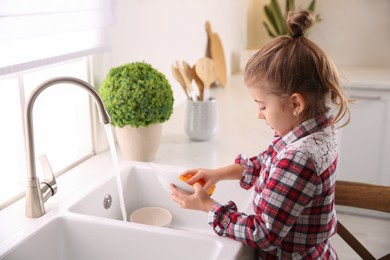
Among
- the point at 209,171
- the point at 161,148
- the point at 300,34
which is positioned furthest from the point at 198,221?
the point at 300,34

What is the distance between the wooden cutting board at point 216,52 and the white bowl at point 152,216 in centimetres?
150

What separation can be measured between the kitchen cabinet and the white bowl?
4.58ft

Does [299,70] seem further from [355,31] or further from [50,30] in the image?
[355,31]

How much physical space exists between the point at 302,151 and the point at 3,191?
2.80ft

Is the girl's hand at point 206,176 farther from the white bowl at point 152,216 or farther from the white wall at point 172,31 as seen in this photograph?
the white wall at point 172,31

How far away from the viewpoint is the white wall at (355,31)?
2963 mm

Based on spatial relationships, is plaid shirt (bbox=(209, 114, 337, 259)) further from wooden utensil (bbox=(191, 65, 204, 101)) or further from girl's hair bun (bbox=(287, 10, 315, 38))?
wooden utensil (bbox=(191, 65, 204, 101))

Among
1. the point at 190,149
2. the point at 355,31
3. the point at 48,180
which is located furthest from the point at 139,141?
the point at 355,31

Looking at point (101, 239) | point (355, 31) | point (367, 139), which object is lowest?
point (367, 139)

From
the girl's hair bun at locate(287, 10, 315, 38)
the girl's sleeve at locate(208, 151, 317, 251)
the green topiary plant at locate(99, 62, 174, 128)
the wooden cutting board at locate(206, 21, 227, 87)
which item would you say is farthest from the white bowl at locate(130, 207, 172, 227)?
the wooden cutting board at locate(206, 21, 227, 87)

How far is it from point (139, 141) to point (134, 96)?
0.16 metres

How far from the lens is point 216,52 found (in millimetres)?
2963

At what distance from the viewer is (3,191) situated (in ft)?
4.49

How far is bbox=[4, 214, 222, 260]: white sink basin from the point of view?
110cm
